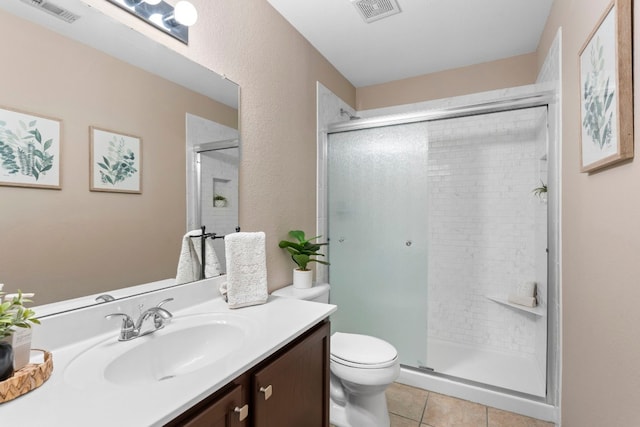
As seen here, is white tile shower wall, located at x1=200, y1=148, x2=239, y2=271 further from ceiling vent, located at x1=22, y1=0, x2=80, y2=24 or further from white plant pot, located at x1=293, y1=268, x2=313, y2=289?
ceiling vent, located at x1=22, y1=0, x2=80, y2=24

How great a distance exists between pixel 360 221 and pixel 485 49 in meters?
1.66

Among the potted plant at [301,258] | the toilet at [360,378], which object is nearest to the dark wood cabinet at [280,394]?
the toilet at [360,378]

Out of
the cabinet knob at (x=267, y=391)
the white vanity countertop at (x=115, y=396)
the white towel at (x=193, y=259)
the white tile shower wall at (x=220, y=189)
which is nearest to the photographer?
the white vanity countertop at (x=115, y=396)

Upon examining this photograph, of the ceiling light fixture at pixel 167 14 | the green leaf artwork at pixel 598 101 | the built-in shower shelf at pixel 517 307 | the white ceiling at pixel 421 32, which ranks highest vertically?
the white ceiling at pixel 421 32

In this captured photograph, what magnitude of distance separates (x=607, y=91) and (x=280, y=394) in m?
1.52

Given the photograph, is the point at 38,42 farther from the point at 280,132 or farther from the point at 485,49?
the point at 485,49

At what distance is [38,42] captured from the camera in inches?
36.5

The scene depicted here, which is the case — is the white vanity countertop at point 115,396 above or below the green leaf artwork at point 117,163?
below

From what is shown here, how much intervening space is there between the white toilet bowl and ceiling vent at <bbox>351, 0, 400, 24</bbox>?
2.03 metres

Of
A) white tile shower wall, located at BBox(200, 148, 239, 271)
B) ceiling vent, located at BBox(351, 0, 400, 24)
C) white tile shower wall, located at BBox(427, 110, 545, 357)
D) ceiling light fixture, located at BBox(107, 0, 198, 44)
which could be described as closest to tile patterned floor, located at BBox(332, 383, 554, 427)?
white tile shower wall, located at BBox(427, 110, 545, 357)

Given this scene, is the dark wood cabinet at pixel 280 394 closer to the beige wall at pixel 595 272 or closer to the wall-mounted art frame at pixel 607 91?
the beige wall at pixel 595 272

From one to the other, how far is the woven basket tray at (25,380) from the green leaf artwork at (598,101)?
178cm

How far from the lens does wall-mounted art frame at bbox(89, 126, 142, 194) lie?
1.06 m

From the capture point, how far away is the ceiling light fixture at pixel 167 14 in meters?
1.21
